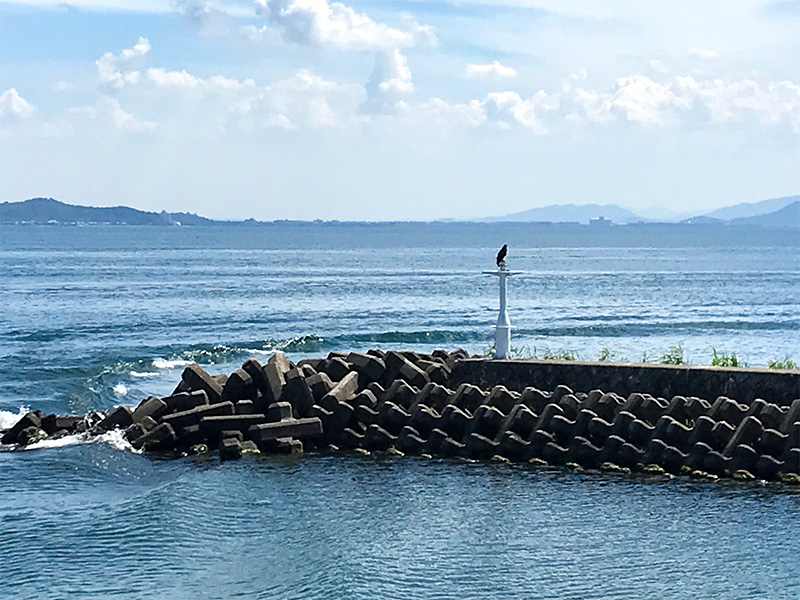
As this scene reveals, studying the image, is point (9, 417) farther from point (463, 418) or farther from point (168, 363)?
point (463, 418)

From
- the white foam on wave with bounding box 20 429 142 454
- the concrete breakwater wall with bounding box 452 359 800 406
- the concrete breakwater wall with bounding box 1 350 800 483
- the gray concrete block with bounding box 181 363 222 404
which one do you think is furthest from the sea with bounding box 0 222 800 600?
the concrete breakwater wall with bounding box 452 359 800 406

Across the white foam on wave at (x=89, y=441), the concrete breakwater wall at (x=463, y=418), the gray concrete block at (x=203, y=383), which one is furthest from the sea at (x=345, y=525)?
the gray concrete block at (x=203, y=383)

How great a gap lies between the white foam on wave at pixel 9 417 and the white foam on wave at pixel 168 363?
23.6 ft

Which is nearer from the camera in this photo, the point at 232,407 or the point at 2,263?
the point at 232,407

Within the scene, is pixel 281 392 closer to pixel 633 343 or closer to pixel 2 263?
pixel 633 343

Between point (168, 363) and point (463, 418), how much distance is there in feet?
56.1

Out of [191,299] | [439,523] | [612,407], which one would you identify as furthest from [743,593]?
[191,299]

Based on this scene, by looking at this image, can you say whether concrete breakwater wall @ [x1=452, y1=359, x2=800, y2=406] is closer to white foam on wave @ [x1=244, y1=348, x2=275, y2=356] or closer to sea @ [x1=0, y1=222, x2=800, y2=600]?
sea @ [x1=0, y1=222, x2=800, y2=600]

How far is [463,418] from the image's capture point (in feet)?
64.6

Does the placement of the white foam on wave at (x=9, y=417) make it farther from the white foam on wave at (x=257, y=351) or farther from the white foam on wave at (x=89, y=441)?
the white foam on wave at (x=257, y=351)

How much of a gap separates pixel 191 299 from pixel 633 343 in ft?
92.8

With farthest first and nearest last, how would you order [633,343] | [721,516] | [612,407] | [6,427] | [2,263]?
[2,263] < [633,343] < [6,427] < [612,407] < [721,516]

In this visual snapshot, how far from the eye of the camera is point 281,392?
21109mm

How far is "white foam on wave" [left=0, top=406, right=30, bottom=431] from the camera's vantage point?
24.3 m
